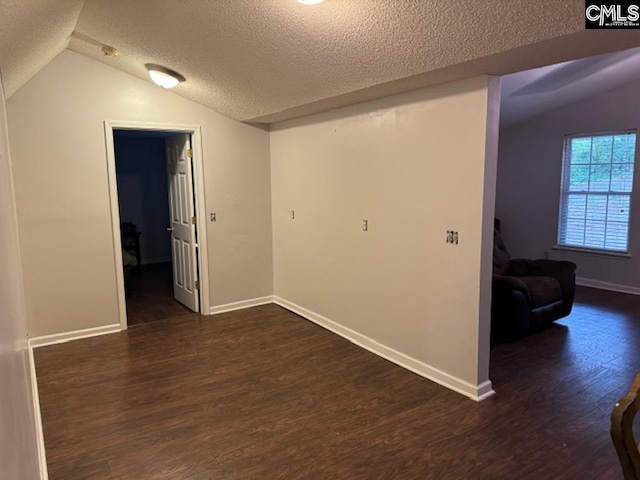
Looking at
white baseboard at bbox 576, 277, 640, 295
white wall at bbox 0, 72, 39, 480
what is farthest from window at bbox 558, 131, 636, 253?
white wall at bbox 0, 72, 39, 480

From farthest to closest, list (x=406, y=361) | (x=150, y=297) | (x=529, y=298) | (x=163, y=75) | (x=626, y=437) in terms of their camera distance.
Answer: (x=150, y=297) → (x=529, y=298) → (x=163, y=75) → (x=406, y=361) → (x=626, y=437)

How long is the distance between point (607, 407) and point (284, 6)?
311cm

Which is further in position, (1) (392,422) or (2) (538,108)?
(2) (538,108)

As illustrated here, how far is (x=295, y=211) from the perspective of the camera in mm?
4664

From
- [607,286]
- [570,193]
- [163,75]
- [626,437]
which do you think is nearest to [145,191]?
[163,75]

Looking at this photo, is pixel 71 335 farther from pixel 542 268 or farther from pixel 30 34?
pixel 542 268

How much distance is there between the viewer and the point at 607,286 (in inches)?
222

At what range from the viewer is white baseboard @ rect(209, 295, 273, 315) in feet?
15.7

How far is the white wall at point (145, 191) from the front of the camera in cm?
709

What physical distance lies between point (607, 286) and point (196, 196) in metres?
5.25

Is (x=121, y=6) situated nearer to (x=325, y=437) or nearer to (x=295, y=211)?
(x=295, y=211)

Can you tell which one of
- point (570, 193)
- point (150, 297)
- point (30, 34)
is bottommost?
point (150, 297)

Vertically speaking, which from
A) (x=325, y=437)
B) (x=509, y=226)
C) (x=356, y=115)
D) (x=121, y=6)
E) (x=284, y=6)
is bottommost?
(x=325, y=437)

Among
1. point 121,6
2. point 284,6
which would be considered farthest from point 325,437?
point 121,6
